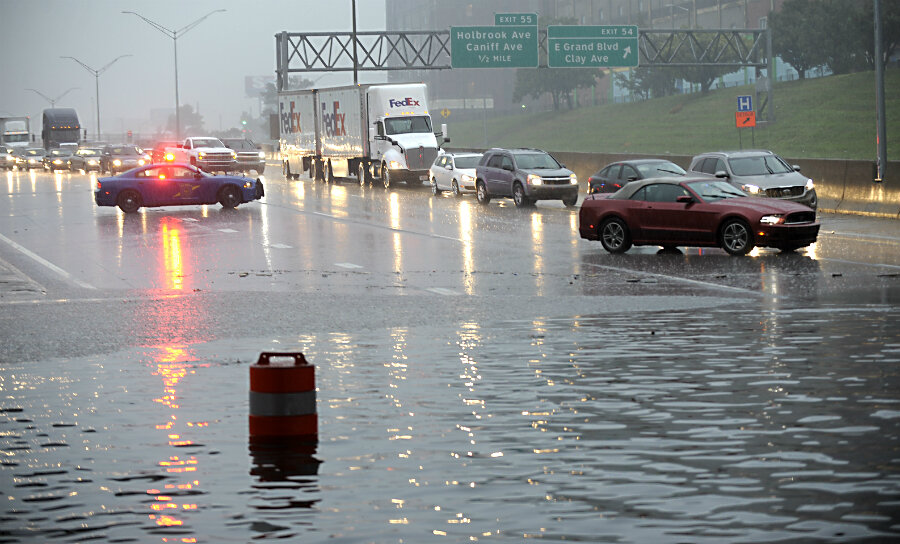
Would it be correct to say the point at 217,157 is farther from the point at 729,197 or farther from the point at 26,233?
the point at 729,197

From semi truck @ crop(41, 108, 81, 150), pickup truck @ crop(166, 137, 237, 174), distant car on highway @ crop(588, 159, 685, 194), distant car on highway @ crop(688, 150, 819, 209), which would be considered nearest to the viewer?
distant car on highway @ crop(688, 150, 819, 209)

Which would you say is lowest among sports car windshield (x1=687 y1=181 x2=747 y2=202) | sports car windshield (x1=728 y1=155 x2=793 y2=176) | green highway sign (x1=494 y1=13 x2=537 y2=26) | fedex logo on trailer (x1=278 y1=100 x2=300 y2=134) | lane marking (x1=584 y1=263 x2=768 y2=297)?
lane marking (x1=584 y1=263 x2=768 y2=297)

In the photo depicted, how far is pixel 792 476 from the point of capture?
791 cm

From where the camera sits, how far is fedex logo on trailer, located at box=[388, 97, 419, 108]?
5325 centimetres

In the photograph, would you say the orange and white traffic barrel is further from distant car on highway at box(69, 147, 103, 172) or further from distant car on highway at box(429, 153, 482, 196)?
distant car on highway at box(69, 147, 103, 172)

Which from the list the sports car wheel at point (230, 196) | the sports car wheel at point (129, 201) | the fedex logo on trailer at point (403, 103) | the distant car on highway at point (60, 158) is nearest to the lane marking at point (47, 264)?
the sports car wheel at point (129, 201)

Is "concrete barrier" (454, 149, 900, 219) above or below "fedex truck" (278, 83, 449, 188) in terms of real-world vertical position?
below

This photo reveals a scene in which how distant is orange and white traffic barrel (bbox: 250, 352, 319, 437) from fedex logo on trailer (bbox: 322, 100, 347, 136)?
47.3 meters

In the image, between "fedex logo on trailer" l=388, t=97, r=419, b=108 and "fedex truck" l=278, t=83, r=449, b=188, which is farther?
"fedex logo on trailer" l=388, t=97, r=419, b=108

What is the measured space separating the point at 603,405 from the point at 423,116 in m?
43.8

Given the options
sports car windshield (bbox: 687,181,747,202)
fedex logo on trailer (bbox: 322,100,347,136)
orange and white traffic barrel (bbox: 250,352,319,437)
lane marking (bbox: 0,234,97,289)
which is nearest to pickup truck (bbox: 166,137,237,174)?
fedex logo on trailer (bbox: 322,100,347,136)

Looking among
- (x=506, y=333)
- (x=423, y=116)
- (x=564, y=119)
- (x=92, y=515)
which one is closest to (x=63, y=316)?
(x=506, y=333)

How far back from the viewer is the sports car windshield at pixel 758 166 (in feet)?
106

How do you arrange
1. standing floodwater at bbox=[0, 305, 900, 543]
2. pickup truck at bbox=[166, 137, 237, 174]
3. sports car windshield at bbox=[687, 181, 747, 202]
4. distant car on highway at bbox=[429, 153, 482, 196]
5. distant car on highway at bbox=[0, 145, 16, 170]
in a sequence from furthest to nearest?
distant car on highway at bbox=[0, 145, 16, 170], pickup truck at bbox=[166, 137, 237, 174], distant car on highway at bbox=[429, 153, 482, 196], sports car windshield at bbox=[687, 181, 747, 202], standing floodwater at bbox=[0, 305, 900, 543]
